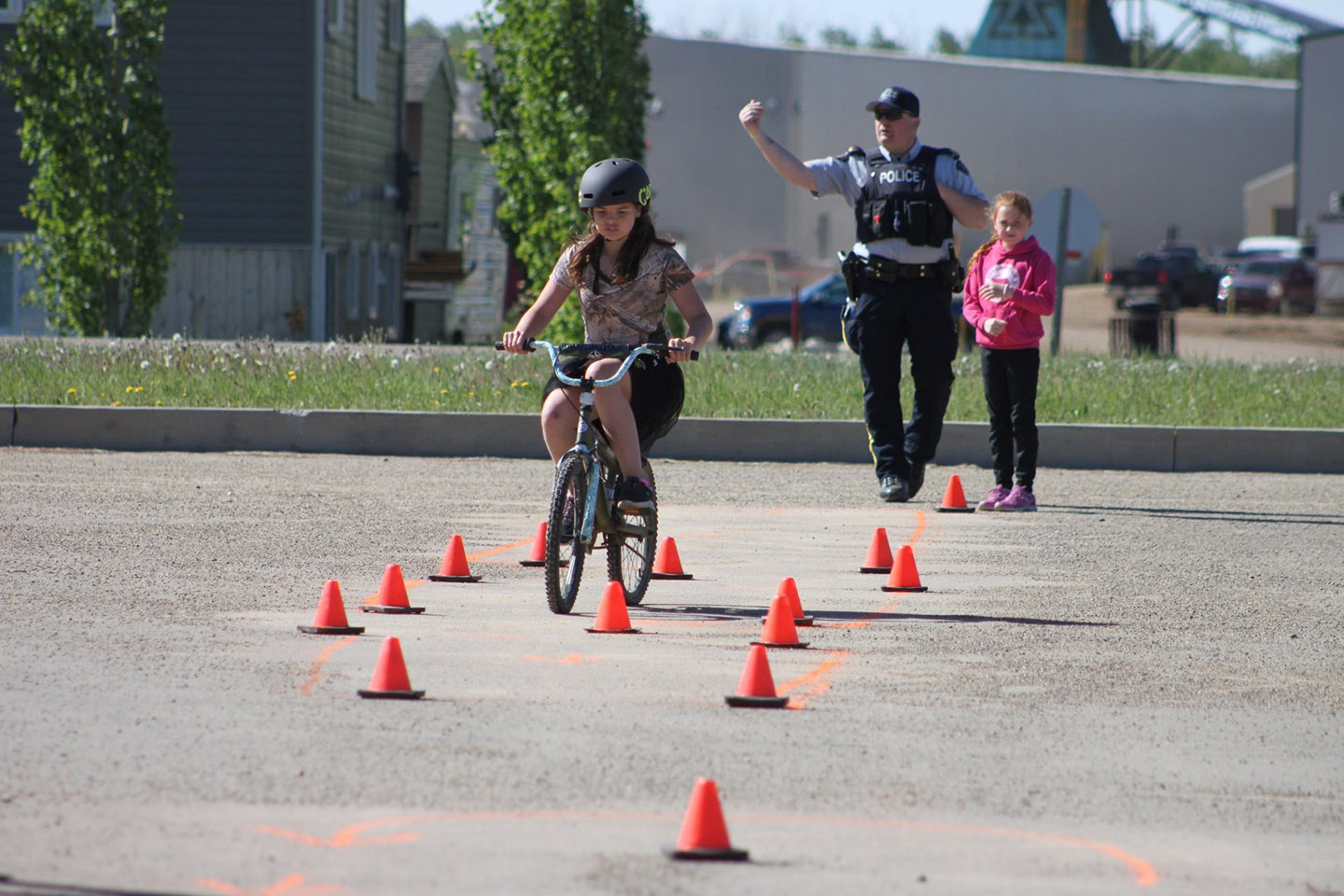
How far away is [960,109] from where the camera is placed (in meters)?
65.6

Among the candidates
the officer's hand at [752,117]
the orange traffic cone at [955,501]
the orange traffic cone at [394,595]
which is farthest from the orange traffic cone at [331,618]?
the orange traffic cone at [955,501]

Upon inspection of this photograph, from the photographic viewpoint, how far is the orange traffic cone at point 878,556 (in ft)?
28.8

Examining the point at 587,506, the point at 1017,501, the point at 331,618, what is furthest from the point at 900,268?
the point at 331,618

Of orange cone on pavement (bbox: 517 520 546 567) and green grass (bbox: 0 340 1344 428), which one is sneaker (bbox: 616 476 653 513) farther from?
green grass (bbox: 0 340 1344 428)

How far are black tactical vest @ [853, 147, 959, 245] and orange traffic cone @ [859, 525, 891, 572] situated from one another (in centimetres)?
252

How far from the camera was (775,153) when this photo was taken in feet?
33.9

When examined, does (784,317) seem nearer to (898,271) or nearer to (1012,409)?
(1012,409)

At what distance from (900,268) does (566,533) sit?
435cm

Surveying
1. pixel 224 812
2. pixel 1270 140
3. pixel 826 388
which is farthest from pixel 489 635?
pixel 1270 140

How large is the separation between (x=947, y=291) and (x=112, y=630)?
584 centimetres

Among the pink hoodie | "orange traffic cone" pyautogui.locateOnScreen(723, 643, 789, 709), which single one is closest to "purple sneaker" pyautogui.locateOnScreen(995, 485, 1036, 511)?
the pink hoodie

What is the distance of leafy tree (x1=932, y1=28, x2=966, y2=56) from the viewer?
142 metres

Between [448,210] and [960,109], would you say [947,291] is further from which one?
[960,109]

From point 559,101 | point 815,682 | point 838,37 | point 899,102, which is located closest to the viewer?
point 815,682
